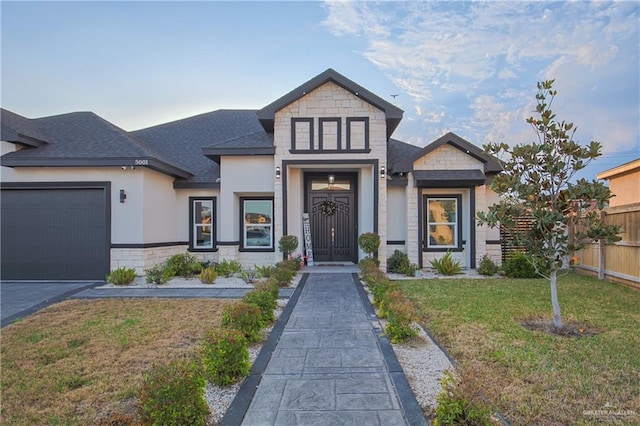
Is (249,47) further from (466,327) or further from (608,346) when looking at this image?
(608,346)

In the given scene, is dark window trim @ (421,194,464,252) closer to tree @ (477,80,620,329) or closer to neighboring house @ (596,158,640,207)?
neighboring house @ (596,158,640,207)

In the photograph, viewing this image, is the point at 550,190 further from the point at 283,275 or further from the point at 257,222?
the point at 257,222

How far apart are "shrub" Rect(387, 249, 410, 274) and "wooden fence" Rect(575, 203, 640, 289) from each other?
15.4ft

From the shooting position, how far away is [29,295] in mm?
8453

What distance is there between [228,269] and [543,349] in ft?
27.7

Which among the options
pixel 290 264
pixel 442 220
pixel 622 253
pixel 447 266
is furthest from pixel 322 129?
pixel 622 253

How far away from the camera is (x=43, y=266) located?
33.7ft

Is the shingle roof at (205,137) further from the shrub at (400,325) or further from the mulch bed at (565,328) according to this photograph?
the mulch bed at (565,328)

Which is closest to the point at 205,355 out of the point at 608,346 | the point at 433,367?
the point at 433,367

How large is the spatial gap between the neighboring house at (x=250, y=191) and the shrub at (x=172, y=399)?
27.8ft

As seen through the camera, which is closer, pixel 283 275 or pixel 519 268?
pixel 283 275

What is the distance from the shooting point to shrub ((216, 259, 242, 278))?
35.8 feet

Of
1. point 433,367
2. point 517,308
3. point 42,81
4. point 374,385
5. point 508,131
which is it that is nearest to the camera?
point 374,385

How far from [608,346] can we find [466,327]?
1.75 meters
